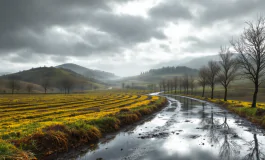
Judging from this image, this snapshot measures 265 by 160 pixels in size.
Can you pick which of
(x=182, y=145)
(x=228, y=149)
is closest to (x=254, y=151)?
(x=228, y=149)

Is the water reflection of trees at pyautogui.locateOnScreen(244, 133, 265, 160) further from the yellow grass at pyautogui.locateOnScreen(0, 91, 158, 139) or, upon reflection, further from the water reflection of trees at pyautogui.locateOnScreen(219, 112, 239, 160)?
the yellow grass at pyautogui.locateOnScreen(0, 91, 158, 139)

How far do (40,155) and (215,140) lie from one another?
54.6 feet

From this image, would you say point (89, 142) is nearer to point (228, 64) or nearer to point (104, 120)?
point (104, 120)

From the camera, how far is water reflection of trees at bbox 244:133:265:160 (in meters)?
13.3

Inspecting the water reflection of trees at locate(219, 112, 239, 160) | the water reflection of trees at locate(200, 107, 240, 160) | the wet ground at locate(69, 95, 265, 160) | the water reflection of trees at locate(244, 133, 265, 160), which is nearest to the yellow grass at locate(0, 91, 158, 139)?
the wet ground at locate(69, 95, 265, 160)

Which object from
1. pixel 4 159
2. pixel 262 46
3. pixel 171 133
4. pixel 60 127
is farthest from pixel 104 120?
pixel 262 46

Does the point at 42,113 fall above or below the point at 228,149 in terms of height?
below

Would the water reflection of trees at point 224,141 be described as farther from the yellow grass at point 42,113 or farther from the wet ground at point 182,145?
the yellow grass at point 42,113

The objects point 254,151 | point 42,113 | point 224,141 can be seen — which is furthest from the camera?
point 42,113

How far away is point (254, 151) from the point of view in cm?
1451

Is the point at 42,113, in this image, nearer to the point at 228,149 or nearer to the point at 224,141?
the point at 224,141

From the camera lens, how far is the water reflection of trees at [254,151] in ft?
43.7

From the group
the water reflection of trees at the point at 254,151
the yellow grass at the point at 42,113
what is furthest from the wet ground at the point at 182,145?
the yellow grass at the point at 42,113

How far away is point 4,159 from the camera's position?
10.4m
